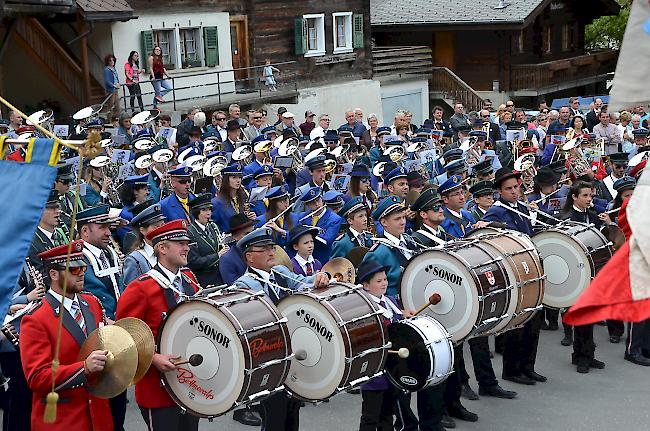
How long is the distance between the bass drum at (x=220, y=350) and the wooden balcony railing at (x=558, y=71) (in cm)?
2938

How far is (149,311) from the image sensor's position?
6.84 meters

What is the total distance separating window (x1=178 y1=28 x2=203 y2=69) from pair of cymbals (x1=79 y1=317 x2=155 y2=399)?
774 inches

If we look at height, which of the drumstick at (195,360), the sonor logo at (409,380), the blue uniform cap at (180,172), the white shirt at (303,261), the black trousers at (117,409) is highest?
the blue uniform cap at (180,172)

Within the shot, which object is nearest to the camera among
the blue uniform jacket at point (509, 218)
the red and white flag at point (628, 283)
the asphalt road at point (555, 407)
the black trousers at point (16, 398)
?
the red and white flag at point (628, 283)

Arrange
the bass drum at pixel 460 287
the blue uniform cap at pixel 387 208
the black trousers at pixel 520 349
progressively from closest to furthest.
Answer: the bass drum at pixel 460 287
the blue uniform cap at pixel 387 208
the black trousers at pixel 520 349

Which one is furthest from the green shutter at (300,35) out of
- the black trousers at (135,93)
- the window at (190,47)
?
the black trousers at (135,93)

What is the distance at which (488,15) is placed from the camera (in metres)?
34.5

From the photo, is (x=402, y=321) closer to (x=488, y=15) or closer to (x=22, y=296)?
(x=22, y=296)

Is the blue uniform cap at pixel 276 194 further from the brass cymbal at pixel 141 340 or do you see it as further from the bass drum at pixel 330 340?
the brass cymbal at pixel 141 340

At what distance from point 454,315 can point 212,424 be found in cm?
220

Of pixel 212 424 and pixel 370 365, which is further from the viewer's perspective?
pixel 212 424

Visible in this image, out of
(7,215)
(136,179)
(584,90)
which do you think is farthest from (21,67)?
A: (584,90)

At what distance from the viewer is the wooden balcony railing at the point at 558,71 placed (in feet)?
115

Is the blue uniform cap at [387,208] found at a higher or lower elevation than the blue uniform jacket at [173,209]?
higher
